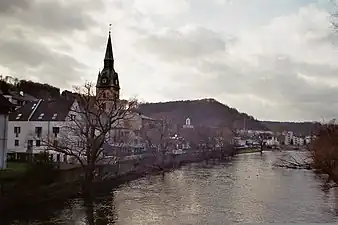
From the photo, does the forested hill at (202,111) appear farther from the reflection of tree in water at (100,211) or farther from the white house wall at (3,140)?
the reflection of tree in water at (100,211)

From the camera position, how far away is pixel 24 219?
1689 centimetres

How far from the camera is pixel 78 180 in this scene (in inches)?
939

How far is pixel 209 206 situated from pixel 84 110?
825 cm

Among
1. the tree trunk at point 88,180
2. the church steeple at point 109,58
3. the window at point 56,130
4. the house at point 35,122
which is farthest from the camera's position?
the church steeple at point 109,58

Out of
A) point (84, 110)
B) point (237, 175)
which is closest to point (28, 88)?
point (237, 175)

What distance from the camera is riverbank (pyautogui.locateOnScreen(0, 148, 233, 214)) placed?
18.8 meters

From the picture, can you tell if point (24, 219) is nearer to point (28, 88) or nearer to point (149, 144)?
point (149, 144)

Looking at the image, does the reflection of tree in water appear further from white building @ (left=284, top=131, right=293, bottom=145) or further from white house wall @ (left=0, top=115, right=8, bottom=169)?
white building @ (left=284, top=131, right=293, bottom=145)

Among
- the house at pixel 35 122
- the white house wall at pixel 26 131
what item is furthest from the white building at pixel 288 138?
the white house wall at pixel 26 131

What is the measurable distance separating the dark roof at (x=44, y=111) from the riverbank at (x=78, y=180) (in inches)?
326

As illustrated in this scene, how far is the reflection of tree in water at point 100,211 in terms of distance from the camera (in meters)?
16.8

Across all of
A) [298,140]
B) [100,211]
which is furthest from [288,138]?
[100,211]

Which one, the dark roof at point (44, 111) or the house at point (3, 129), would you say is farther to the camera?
the dark roof at point (44, 111)

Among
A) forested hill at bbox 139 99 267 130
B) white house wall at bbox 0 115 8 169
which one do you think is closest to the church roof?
white house wall at bbox 0 115 8 169
